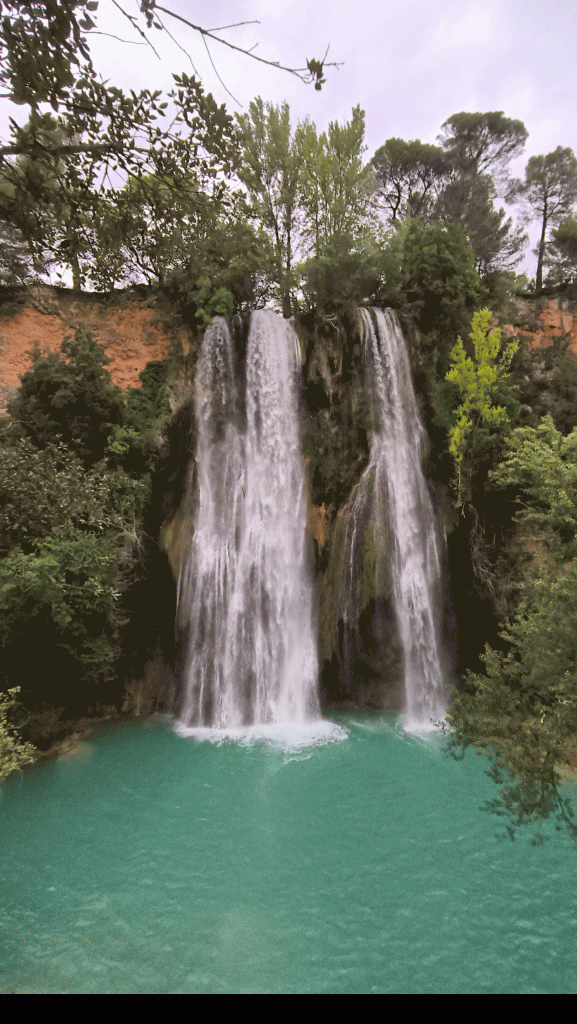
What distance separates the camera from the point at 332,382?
15.0m

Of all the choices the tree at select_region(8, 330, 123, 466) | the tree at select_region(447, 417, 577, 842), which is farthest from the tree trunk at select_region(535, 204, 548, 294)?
the tree at select_region(8, 330, 123, 466)

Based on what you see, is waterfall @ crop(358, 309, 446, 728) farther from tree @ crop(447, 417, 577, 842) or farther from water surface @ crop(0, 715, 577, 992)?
tree @ crop(447, 417, 577, 842)

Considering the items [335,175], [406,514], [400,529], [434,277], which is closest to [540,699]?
[400,529]

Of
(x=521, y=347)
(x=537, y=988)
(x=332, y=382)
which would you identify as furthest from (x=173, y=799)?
(x=521, y=347)

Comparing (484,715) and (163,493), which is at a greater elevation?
(163,493)

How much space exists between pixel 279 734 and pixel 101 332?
1313cm

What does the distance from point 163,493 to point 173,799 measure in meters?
7.69

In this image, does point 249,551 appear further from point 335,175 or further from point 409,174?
point 409,174

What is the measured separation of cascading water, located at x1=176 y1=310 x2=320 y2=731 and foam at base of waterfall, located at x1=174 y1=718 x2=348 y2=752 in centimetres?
24

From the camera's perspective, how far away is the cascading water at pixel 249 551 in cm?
1297

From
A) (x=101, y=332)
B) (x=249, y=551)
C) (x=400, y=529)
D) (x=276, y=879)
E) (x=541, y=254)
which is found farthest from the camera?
(x=541, y=254)

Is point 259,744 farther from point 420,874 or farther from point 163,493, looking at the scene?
point 163,493

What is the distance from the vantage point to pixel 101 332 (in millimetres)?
16672
